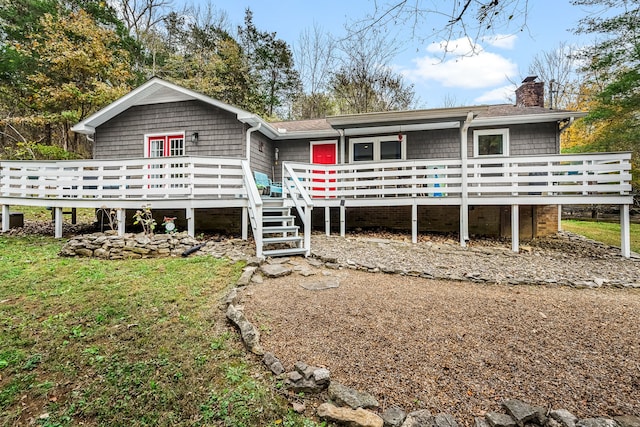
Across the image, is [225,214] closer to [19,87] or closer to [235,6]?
[19,87]

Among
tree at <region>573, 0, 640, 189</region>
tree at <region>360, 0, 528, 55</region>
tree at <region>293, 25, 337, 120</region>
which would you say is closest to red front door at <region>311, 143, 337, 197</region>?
tree at <region>573, 0, 640, 189</region>

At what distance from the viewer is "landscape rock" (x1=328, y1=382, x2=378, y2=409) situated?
6.88ft

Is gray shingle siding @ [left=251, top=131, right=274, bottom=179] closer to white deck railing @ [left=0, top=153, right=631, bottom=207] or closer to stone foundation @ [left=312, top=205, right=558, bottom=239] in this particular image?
white deck railing @ [left=0, top=153, right=631, bottom=207]

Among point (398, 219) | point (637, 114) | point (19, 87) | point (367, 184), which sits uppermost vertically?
point (19, 87)

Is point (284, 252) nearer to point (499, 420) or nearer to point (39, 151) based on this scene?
point (499, 420)

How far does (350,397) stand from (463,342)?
1342 mm

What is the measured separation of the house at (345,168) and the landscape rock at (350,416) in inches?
153

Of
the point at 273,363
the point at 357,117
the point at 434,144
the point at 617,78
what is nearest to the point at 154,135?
the point at 357,117

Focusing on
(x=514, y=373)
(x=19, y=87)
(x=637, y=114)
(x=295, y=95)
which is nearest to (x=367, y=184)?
(x=514, y=373)

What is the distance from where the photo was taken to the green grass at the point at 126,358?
7.11ft

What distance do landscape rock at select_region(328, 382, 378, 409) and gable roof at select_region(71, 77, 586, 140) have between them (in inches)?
269

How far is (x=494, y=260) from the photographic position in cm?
615

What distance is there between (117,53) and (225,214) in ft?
46.3

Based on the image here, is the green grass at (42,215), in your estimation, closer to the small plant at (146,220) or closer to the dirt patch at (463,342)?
the small plant at (146,220)
